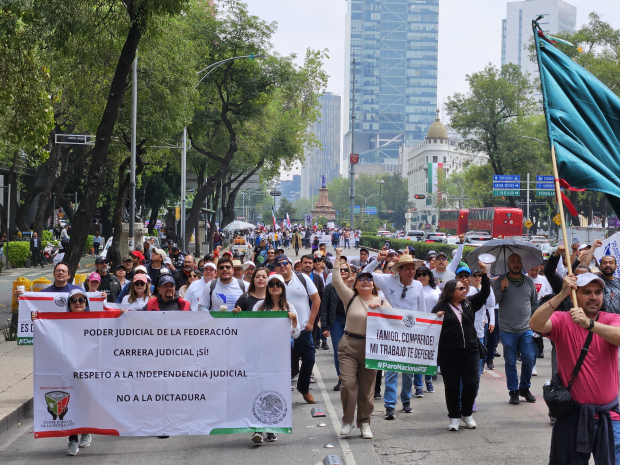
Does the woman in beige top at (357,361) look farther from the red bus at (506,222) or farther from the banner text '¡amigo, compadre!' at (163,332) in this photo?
the red bus at (506,222)

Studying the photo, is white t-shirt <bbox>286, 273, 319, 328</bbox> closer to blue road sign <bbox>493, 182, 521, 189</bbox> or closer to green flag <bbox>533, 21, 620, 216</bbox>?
green flag <bbox>533, 21, 620, 216</bbox>

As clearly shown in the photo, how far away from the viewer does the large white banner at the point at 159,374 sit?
682cm

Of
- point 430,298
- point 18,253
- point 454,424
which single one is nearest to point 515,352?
point 430,298

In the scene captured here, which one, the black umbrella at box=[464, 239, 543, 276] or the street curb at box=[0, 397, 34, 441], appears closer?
the street curb at box=[0, 397, 34, 441]

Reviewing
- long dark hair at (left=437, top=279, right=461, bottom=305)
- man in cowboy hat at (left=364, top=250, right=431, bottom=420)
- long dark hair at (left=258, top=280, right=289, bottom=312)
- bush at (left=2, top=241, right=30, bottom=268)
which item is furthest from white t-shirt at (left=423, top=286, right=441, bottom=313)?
bush at (left=2, top=241, right=30, bottom=268)

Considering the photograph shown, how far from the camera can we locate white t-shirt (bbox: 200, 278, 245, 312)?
8.77m

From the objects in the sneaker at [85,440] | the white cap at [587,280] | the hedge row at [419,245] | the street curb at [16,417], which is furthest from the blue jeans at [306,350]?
the hedge row at [419,245]

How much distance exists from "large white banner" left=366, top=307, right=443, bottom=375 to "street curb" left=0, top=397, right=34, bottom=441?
4.01 meters

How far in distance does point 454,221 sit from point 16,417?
6570 cm

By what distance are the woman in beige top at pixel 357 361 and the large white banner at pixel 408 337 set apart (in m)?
0.16

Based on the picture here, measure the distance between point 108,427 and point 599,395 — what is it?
4279mm

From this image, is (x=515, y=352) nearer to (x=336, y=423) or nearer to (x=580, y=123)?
(x=336, y=423)

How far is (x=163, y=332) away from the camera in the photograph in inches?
276

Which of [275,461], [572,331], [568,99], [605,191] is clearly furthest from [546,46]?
[275,461]
